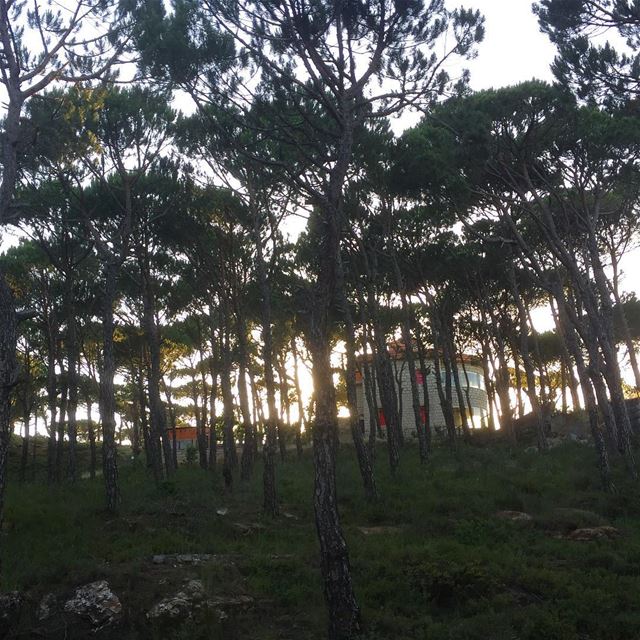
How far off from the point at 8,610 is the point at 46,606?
1021 mm

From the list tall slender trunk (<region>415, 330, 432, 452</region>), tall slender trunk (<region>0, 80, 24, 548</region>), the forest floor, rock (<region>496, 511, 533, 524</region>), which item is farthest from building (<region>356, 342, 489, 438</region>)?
tall slender trunk (<region>0, 80, 24, 548</region>)

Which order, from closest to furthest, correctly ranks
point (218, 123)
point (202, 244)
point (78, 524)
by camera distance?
point (78, 524)
point (218, 123)
point (202, 244)

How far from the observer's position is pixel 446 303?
28.1 metres

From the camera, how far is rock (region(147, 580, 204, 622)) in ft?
29.9

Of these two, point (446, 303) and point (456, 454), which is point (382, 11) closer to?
point (456, 454)

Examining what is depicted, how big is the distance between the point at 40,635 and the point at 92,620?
0.68m

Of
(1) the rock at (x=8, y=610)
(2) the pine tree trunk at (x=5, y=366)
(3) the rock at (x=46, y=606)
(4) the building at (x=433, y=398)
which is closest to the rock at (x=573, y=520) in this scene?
(3) the rock at (x=46, y=606)

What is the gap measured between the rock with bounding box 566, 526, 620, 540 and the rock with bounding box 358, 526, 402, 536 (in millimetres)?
3493

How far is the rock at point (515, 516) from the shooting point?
13.8 m

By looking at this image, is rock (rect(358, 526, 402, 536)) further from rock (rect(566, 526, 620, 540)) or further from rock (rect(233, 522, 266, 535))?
rock (rect(566, 526, 620, 540))

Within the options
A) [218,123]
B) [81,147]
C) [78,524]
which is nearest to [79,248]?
[81,147]

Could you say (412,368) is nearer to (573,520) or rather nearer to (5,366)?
(573,520)

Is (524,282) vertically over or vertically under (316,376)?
over

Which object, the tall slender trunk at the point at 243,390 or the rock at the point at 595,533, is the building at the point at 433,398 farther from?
the rock at the point at 595,533
